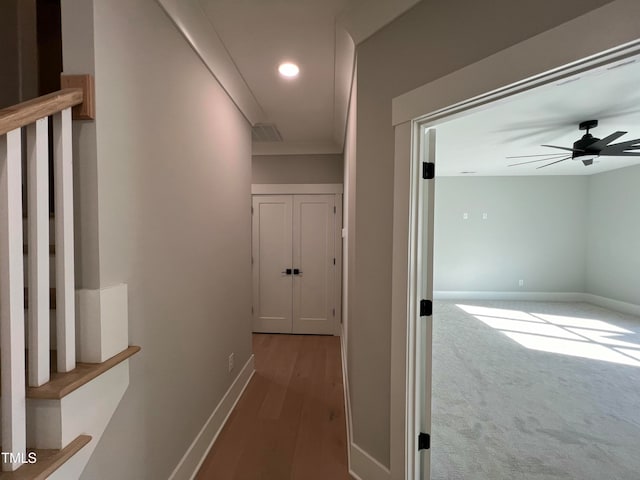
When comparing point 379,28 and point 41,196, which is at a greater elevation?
point 379,28

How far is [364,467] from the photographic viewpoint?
65.2 inches

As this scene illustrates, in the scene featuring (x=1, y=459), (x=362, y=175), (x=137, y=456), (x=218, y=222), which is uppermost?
(x=362, y=175)

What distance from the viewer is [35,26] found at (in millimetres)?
1333

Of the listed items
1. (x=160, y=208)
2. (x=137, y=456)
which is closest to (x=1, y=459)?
(x=137, y=456)

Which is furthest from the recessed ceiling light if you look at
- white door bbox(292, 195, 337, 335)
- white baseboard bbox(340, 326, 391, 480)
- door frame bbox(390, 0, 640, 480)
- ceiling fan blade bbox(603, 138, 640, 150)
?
ceiling fan blade bbox(603, 138, 640, 150)

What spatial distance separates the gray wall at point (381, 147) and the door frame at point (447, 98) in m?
0.07

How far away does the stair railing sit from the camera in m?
0.75

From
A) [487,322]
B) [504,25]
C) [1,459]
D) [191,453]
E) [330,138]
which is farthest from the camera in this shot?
[487,322]

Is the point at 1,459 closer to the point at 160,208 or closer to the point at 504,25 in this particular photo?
the point at 160,208

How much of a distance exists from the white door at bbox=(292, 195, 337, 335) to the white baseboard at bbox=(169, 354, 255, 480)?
5.11ft

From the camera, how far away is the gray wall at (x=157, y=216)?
3.48 ft

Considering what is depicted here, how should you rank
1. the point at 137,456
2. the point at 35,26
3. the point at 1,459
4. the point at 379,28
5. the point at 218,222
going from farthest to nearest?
the point at 218,222
the point at 379,28
the point at 35,26
the point at 137,456
the point at 1,459

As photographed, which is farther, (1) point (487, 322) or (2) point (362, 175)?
(1) point (487, 322)

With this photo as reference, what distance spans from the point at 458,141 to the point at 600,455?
137 inches
